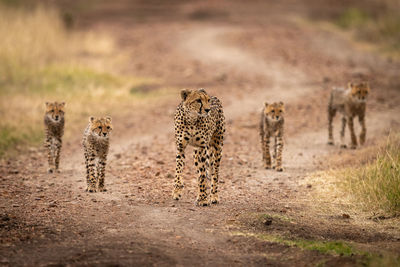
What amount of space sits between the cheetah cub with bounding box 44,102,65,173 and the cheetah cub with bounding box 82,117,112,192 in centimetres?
163

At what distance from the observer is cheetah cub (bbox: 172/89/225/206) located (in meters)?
7.68

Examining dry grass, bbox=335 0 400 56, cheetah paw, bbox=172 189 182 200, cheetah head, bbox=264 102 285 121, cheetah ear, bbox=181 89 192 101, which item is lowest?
cheetah paw, bbox=172 189 182 200

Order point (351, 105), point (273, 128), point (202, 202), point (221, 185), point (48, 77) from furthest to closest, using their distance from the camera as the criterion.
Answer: point (48, 77)
point (351, 105)
point (273, 128)
point (221, 185)
point (202, 202)

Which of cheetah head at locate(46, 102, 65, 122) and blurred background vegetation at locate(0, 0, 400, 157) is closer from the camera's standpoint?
cheetah head at locate(46, 102, 65, 122)

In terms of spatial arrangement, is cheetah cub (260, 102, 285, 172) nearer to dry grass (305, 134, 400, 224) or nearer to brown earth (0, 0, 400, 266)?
brown earth (0, 0, 400, 266)

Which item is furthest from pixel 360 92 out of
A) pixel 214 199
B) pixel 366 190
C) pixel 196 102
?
pixel 196 102

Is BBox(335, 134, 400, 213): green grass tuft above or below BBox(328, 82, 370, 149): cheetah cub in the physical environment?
below

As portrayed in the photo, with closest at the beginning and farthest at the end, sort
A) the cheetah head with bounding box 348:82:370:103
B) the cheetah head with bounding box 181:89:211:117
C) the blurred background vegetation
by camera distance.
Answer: the cheetah head with bounding box 181:89:211:117
the cheetah head with bounding box 348:82:370:103
the blurred background vegetation

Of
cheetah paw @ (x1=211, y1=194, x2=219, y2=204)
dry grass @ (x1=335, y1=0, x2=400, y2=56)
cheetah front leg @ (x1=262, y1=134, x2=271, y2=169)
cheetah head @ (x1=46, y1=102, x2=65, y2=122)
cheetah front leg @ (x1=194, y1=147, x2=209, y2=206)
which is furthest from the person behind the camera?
dry grass @ (x1=335, y1=0, x2=400, y2=56)

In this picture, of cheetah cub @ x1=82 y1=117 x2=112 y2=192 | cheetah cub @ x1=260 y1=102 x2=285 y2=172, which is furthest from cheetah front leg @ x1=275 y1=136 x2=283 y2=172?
cheetah cub @ x1=82 y1=117 x2=112 y2=192

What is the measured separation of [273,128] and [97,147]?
314cm

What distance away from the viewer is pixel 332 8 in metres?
34.6

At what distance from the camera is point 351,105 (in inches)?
487

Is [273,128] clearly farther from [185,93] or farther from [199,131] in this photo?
[185,93]
